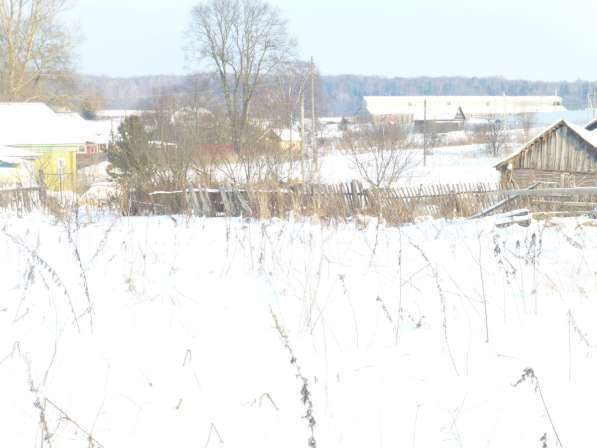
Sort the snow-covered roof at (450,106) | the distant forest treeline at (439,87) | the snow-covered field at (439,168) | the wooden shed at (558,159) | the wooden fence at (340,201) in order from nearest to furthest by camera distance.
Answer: the wooden fence at (340,201), the wooden shed at (558,159), the snow-covered field at (439,168), the snow-covered roof at (450,106), the distant forest treeline at (439,87)

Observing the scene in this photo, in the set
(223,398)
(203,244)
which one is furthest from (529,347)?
(203,244)

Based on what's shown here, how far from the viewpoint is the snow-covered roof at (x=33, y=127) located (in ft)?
101

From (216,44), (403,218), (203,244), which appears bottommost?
(403,218)

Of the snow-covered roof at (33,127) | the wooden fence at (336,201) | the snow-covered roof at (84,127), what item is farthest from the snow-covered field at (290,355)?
the snow-covered roof at (33,127)

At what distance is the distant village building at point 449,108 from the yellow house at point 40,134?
193 ft

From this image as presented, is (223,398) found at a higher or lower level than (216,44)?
lower

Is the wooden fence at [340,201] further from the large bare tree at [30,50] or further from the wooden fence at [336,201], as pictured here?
the large bare tree at [30,50]

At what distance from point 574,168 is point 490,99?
89.6 m

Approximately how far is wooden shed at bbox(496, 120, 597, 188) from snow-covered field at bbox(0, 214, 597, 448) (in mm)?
22889

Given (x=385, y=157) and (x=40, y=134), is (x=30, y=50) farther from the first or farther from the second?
(x=385, y=157)

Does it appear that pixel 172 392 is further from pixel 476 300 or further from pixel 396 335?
pixel 476 300

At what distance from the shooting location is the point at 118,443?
1774 millimetres

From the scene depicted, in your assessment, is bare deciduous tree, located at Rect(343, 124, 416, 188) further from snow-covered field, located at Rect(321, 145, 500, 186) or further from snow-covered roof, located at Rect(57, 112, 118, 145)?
snow-covered roof, located at Rect(57, 112, 118, 145)

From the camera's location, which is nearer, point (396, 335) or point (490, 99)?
point (396, 335)
